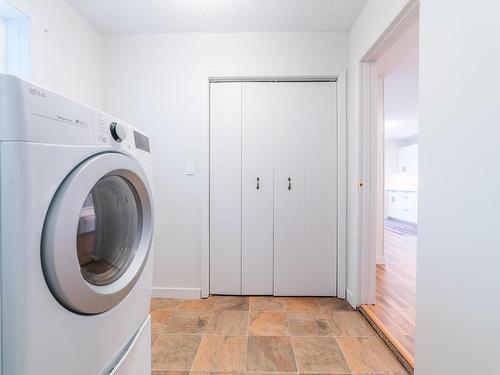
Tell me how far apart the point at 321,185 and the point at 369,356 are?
1199 mm

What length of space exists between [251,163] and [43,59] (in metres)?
1.59

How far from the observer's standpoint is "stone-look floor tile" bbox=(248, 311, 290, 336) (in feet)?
4.89

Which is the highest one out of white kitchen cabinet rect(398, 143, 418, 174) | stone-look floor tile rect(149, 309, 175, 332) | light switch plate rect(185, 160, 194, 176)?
white kitchen cabinet rect(398, 143, 418, 174)

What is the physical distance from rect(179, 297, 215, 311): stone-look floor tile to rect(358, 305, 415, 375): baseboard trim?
1.15m

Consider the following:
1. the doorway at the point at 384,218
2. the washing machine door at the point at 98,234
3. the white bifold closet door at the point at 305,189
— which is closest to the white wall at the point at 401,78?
the doorway at the point at 384,218

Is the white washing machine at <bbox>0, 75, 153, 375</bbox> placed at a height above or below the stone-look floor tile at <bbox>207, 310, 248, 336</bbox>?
above

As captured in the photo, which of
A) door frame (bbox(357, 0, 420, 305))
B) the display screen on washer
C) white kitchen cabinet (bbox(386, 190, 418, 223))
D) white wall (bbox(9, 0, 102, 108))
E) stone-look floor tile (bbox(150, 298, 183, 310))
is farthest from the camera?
white kitchen cabinet (bbox(386, 190, 418, 223))

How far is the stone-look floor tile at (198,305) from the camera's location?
1.80 metres

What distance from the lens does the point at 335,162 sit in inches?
78.1

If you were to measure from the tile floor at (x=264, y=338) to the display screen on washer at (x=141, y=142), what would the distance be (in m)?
1.13

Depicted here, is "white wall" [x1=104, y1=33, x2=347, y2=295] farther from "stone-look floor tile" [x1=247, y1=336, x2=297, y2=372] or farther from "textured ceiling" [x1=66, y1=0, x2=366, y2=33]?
"stone-look floor tile" [x1=247, y1=336, x2=297, y2=372]

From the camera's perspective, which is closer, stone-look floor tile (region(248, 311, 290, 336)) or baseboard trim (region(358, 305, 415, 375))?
baseboard trim (region(358, 305, 415, 375))

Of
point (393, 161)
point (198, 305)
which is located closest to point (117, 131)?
point (198, 305)

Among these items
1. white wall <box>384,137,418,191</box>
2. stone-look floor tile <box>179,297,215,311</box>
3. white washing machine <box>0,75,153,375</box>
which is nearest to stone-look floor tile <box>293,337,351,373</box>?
stone-look floor tile <box>179,297,215,311</box>
